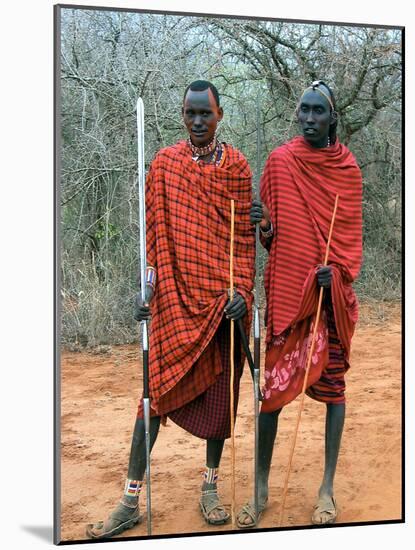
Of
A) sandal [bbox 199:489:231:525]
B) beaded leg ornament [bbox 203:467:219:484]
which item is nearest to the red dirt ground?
sandal [bbox 199:489:231:525]

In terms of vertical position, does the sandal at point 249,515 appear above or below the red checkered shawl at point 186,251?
below

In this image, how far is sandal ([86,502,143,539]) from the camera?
5.17 m

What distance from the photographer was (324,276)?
5246mm

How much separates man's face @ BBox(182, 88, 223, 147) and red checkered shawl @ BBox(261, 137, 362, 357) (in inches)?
13.6

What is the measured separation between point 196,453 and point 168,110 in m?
1.72

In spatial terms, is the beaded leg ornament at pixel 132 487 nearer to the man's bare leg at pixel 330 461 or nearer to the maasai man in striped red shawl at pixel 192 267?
the maasai man in striped red shawl at pixel 192 267

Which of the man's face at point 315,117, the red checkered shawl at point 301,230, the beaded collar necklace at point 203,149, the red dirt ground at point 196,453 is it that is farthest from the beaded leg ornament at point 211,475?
the man's face at point 315,117

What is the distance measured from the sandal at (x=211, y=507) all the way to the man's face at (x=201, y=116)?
64.0 inches

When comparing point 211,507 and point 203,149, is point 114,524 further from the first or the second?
A: point 203,149

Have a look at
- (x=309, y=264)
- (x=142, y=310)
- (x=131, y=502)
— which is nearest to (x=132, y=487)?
(x=131, y=502)

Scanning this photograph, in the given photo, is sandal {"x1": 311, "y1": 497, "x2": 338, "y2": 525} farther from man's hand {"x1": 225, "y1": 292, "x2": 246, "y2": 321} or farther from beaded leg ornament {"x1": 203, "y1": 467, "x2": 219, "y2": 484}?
man's hand {"x1": 225, "y1": 292, "x2": 246, "y2": 321}

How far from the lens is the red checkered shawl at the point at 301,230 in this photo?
5.25 metres

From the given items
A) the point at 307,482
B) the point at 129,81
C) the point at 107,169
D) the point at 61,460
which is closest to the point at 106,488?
the point at 61,460

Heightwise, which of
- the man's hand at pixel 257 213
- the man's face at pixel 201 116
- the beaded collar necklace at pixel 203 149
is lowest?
the man's hand at pixel 257 213
